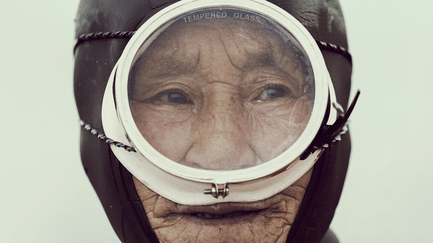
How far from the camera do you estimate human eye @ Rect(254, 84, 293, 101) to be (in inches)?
38.1

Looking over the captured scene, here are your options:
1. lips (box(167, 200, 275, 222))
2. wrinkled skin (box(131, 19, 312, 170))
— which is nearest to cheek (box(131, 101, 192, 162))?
wrinkled skin (box(131, 19, 312, 170))

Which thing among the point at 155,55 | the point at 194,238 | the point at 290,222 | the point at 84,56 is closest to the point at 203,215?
the point at 194,238

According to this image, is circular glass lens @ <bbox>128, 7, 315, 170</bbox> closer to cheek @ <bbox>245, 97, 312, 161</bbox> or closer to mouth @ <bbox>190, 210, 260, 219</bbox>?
cheek @ <bbox>245, 97, 312, 161</bbox>

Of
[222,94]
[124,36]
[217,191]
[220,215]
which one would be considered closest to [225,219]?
[220,215]

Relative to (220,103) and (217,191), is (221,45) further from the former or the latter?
(217,191)

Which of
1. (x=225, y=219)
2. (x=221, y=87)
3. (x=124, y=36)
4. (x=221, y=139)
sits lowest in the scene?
(x=225, y=219)

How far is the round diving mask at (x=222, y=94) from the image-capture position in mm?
902

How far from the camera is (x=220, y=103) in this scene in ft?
3.07

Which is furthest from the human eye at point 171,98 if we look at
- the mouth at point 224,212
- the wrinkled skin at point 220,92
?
the mouth at point 224,212

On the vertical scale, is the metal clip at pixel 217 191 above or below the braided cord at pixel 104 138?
below

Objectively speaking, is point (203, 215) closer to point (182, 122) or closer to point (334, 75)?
point (182, 122)

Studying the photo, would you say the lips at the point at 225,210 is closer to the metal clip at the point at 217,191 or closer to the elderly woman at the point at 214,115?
the elderly woman at the point at 214,115

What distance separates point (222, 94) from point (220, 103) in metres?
0.02

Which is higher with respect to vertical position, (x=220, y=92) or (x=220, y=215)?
(x=220, y=92)
